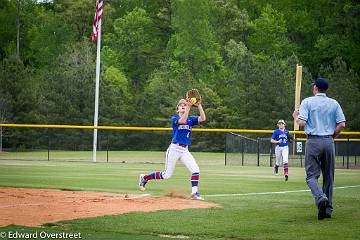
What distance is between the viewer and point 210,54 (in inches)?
2936

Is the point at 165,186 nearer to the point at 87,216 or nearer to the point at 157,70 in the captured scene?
the point at 87,216

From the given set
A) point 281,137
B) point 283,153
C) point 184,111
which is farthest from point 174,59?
point 184,111

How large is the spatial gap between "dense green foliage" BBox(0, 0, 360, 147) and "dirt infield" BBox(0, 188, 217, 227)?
34710 millimetres

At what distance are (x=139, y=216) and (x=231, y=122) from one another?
48.0m

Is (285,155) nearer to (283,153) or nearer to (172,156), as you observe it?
(283,153)

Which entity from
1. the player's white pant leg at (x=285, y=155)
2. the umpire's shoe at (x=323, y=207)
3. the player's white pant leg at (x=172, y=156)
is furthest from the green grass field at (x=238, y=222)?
the player's white pant leg at (x=285, y=155)

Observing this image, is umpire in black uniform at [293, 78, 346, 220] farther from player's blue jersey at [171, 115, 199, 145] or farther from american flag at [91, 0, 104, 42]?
american flag at [91, 0, 104, 42]

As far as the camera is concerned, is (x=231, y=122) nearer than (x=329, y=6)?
Yes

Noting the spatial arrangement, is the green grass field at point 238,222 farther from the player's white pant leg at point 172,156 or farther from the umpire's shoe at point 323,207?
the player's white pant leg at point 172,156

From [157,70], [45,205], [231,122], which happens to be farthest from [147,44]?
[45,205]

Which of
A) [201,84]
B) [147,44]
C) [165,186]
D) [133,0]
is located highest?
[133,0]

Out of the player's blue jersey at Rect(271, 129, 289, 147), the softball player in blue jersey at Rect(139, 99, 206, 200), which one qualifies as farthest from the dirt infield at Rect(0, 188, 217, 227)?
the player's blue jersey at Rect(271, 129, 289, 147)

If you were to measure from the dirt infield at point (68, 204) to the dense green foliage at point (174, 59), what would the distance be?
34.7m

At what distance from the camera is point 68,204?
14250 millimetres
